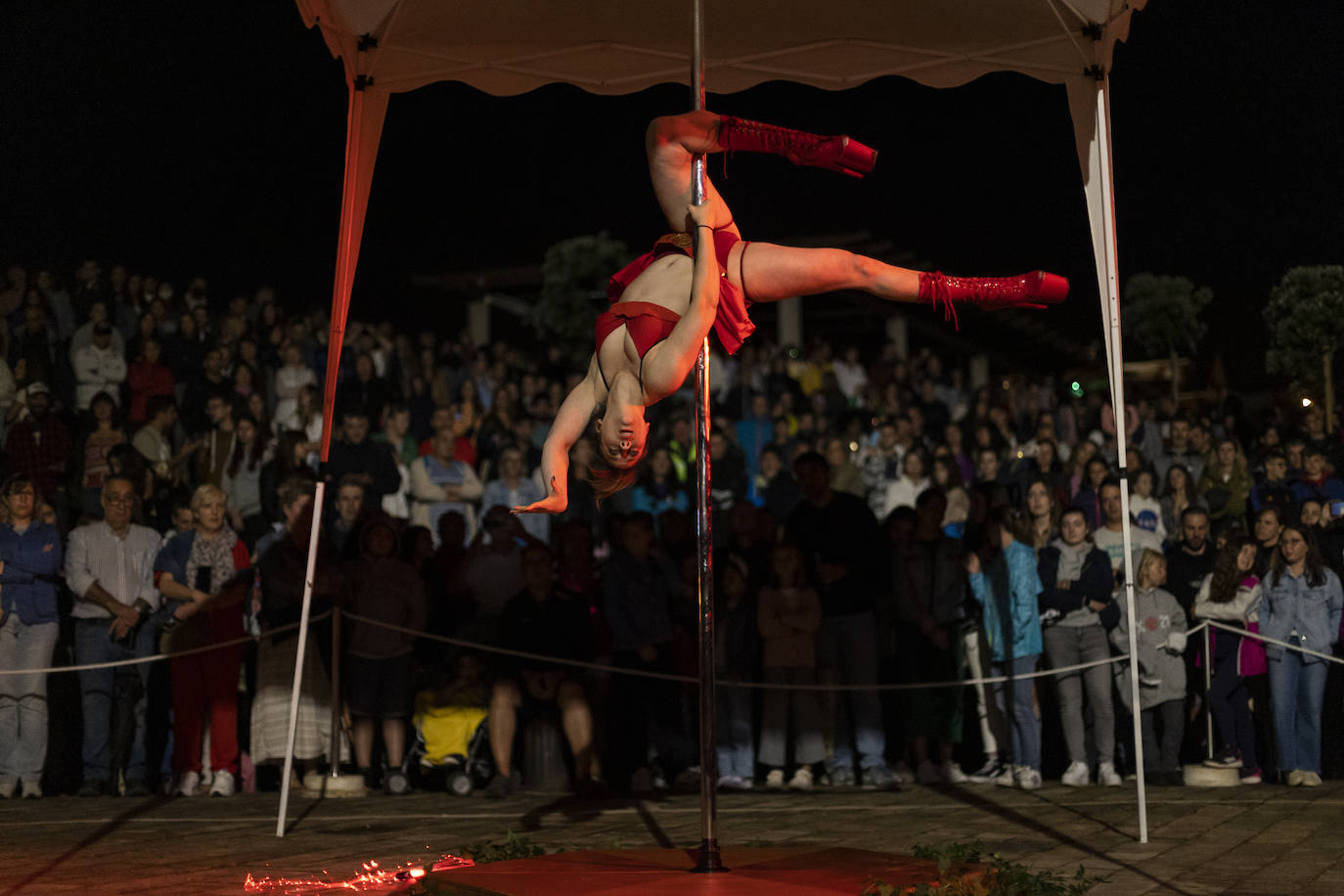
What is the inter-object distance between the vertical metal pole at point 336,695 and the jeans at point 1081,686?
4026 mm

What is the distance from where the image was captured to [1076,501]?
9.28 metres

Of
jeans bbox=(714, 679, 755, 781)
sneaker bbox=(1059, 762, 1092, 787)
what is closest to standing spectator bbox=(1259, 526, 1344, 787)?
sneaker bbox=(1059, 762, 1092, 787)

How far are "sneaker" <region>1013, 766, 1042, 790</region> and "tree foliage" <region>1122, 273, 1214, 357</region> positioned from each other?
7202 millimetres

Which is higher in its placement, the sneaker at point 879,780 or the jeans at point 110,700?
the jeans at point 110,700

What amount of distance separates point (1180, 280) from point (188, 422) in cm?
982

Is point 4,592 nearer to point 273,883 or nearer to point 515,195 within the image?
point 273,883

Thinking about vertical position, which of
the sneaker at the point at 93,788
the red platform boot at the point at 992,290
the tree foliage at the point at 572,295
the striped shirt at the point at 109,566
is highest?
the tree foliage at the point at 572,295

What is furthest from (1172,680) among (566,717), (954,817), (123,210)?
(123,210)

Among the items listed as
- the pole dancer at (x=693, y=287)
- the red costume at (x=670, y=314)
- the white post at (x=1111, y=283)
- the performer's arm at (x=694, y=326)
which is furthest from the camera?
the white post at (x=1111, y=283)

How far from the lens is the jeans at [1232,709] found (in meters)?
7.70

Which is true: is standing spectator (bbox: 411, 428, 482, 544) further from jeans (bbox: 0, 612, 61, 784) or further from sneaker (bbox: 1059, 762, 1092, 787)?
sneaker (bbox: 1059, 762, 1092, 787)

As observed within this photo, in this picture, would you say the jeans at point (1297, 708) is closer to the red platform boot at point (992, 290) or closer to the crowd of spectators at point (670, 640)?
the crowd of spectators at point (670, 640)

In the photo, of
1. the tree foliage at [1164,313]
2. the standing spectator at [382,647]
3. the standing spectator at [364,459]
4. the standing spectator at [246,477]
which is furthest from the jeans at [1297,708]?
the tree foliage at [1164,313]

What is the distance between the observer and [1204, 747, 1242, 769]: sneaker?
7625 millimetres
